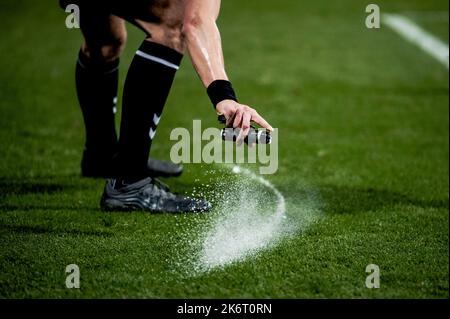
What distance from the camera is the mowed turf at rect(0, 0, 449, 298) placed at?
2.48 m

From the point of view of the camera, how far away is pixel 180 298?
7.63ft

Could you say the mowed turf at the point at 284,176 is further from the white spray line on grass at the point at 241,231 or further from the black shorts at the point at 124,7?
the black shorts at the point at 124,7

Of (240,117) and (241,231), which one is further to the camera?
(241,231)

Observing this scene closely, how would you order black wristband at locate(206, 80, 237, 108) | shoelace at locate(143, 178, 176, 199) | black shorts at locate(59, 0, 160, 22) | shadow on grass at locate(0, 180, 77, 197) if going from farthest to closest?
shadow on grass at locate(0, 180, 77, 197)
shoelace at locate(143, 178, 176, 199)
black shorts at locate(59, 0, 160, 22)
black wristband at locate(206, 80, 237, 108)

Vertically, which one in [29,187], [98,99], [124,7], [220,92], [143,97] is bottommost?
[29,187]

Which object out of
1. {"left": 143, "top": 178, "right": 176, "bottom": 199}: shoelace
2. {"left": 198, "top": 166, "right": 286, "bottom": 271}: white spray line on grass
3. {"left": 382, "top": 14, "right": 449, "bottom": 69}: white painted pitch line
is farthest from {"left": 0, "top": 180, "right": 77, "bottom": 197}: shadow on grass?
{"left": 382, "top": 14, "right": 449, "bottom": 69}: white painted pitch line

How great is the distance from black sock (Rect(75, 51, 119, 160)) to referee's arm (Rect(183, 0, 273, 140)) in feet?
Answer: 3.01

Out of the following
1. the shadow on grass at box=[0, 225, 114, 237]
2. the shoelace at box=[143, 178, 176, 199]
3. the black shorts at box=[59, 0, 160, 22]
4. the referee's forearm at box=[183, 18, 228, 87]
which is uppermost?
the black shorts at box=[59, 0, 160, 22]

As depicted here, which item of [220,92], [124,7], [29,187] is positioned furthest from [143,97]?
[29,187]

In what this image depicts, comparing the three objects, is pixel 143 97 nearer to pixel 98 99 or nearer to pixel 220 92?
pixel 220 92

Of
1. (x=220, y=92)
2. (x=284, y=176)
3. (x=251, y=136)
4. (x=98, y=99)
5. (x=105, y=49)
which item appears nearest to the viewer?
(x=251, y=136)

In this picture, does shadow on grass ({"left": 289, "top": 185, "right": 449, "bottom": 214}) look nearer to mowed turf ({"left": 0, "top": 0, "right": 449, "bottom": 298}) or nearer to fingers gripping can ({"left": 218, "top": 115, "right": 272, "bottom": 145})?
mowed turf ({"left": 0, "top": 0, "right": 449, "bottom": 298})

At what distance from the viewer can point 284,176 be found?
386cm

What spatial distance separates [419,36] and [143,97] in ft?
22.4
